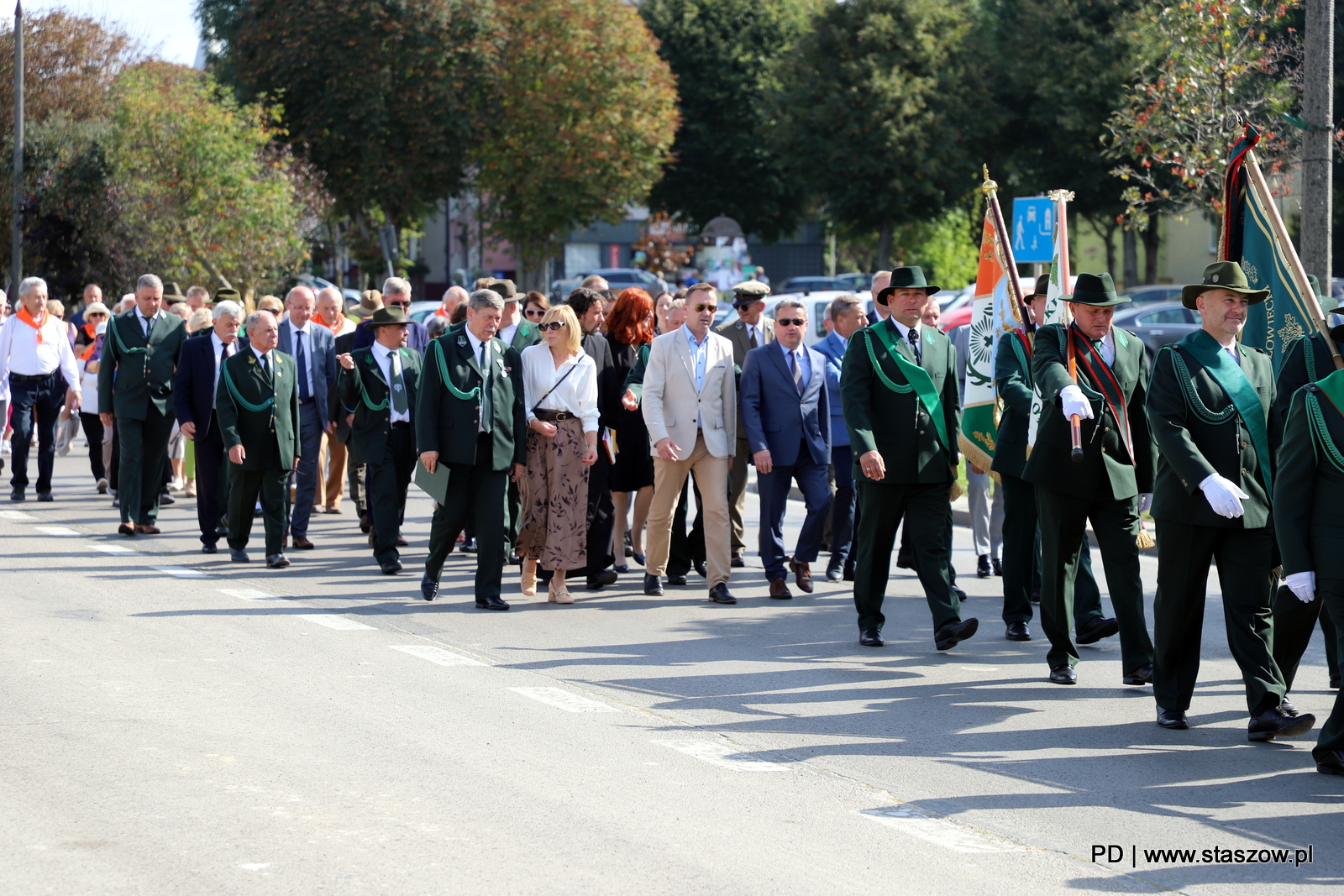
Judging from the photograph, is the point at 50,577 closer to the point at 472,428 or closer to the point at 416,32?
the point at 472,428

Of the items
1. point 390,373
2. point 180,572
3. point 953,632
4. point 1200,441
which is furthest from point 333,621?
point 1200,441

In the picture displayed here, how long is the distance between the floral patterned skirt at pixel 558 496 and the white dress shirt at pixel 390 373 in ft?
5.76

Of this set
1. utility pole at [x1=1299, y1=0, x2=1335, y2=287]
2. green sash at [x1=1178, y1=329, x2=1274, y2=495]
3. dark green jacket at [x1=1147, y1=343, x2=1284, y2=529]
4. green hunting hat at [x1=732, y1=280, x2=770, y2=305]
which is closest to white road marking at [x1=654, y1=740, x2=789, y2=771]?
dark green jacket at [x1=1147, y1=343, x2=1284, y2=529]

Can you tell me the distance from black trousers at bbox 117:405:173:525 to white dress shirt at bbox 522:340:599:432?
14.7 ft

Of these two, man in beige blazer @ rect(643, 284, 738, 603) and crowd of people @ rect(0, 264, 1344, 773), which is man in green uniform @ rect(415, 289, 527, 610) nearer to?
crowd of people @ rect(0, 264, 1344, 773)

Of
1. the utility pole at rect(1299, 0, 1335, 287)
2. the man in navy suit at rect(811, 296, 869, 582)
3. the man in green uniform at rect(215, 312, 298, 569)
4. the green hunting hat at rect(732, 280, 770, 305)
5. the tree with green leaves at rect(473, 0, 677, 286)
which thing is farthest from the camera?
the tree with green leaves at rect(473, 0, 677, 286)

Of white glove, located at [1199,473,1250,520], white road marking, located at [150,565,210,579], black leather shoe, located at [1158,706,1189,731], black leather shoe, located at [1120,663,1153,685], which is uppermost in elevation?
white glove, located at [1199,473,1250,520]

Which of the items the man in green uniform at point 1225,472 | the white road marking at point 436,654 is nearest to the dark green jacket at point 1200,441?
the man in green uniform at point 1225,472

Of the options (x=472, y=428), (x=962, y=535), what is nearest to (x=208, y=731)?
(x=472, y=428)

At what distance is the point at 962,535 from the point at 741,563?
2.72m

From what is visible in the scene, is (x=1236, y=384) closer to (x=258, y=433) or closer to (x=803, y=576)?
(x=803, y=576)

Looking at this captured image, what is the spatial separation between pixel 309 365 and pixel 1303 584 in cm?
894

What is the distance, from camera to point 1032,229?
14.2 m

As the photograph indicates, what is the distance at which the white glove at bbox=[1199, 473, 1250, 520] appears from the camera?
6438 millimetres
